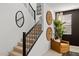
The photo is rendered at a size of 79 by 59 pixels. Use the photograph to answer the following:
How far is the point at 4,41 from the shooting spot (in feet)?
5.42

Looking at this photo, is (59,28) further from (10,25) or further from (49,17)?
(10,25)

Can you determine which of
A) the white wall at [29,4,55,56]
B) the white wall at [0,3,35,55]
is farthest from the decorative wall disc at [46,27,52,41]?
the white wall at [0,3,35,55]

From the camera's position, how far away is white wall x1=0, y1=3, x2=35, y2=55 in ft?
5.39

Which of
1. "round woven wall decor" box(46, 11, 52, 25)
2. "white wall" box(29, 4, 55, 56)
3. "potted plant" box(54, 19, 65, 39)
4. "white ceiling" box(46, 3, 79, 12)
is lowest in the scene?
"white wall" box(29, 4, 55, 56)

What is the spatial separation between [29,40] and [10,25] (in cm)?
42

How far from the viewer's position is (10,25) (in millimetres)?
1691

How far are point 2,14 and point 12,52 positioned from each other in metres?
0.68

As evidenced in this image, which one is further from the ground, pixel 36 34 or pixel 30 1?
pixel 30 1

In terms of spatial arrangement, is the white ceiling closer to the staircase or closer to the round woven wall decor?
the round woven wall decor

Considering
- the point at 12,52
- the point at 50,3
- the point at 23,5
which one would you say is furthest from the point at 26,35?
the point at 50,3

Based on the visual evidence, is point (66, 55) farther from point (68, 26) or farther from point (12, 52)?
point (12, 52)

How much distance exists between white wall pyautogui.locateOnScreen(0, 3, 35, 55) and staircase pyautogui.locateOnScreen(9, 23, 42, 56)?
74 mm

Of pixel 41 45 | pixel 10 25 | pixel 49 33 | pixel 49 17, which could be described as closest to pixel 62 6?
pixel 49 17

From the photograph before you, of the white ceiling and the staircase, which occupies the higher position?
the white ceiling
